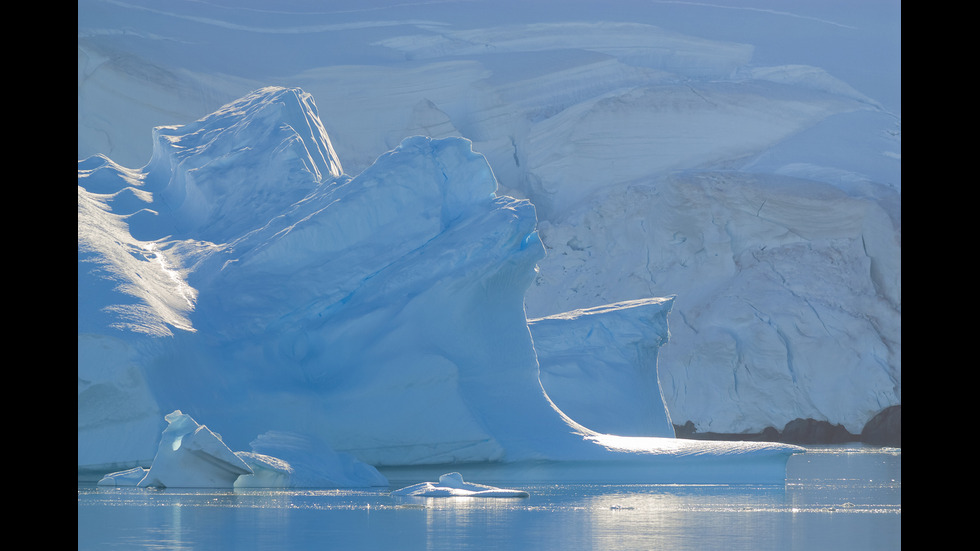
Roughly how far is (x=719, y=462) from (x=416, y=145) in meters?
4.15

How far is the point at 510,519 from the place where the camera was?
742cm

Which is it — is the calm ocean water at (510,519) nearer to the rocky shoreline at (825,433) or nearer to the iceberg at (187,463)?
the iceberg at (187,463)

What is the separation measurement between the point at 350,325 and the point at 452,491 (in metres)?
2.64

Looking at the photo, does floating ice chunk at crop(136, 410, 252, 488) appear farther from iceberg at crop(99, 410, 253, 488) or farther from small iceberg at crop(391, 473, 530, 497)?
small iceberg at crop(391, 473, 530, 497)

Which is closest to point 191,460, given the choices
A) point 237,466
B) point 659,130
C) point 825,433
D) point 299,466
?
point 237,466

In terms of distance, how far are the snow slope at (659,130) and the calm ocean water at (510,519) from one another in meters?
3.05

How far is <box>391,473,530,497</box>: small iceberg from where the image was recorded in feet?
29.5

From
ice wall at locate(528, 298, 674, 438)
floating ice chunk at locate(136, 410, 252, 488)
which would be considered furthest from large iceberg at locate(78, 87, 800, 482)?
ice wall at locate(528, 298, 674, 438)

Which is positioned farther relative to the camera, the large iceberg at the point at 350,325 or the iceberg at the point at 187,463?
the large iceberg at the point at 350,325

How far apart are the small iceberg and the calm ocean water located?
15 cm

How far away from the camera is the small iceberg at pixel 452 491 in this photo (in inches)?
354

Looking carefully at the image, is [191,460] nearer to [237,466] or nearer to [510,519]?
[237,466]

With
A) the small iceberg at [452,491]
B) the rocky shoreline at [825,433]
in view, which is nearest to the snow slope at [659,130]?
the rocky shoreline at [825,433]

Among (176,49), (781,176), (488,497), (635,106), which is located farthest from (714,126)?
(488,497)
